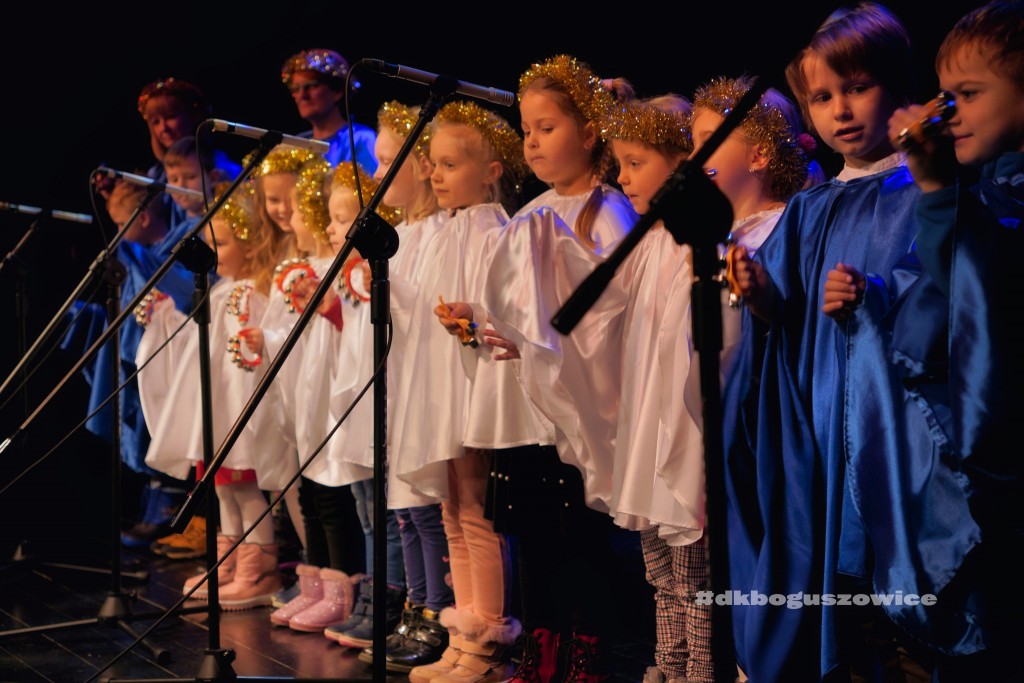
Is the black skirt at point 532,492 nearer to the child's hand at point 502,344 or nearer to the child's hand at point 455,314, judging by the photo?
the child's hand at point 502,344

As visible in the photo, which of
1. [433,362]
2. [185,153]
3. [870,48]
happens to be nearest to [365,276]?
[433,362]

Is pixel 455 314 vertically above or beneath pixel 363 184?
beneath

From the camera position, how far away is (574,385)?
9.63ft

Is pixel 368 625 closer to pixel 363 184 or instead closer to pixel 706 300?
pixel 363 184

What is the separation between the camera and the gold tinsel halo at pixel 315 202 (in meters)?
4.08

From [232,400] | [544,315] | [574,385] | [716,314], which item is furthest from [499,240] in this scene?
[232,400]

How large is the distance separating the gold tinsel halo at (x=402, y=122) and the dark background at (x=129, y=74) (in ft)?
1.57

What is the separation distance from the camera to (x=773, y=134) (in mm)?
2762

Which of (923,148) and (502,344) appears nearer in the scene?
(923,148)

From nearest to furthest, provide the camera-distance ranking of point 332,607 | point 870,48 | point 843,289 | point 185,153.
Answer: point 843,289 → point 870,48 → point 332,607 → point 185,153

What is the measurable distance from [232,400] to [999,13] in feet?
10.5

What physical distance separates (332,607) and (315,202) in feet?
4.93

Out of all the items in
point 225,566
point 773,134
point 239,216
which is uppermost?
point 239,216

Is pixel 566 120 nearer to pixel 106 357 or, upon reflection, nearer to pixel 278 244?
pixel 278 244
